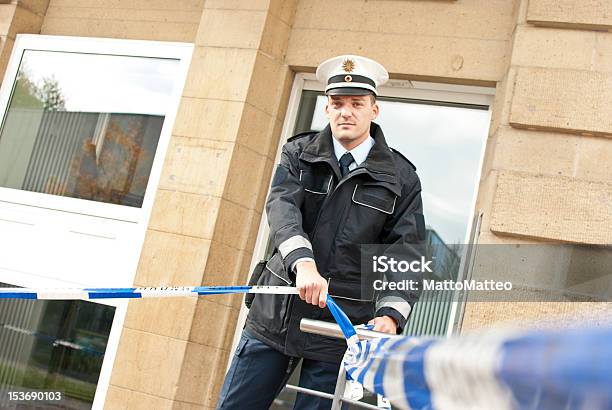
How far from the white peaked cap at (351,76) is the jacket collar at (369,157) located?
0.21 meters

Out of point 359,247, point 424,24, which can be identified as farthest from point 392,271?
point 424,24

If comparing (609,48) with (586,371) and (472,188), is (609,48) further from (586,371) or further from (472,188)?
(586,371)

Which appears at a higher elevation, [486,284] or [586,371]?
[486,284]

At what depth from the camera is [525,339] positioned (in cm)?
84

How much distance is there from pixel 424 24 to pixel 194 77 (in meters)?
1.74

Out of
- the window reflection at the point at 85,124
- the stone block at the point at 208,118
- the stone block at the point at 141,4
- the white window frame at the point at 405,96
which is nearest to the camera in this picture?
the white window frame at the point at 405,96

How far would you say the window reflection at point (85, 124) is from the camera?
252 inches

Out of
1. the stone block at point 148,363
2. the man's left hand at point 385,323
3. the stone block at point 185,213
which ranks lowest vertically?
the stone block at point 148,363

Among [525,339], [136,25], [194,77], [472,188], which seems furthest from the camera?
[136,25]

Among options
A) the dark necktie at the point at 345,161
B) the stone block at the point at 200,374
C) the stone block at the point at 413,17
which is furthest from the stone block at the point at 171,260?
the dark necktie at the point at 345,161

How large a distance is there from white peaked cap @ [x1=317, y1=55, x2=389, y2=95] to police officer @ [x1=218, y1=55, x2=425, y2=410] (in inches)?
0.7

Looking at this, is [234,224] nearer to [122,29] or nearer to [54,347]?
[54,347]

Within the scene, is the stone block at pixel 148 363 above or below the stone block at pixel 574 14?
below

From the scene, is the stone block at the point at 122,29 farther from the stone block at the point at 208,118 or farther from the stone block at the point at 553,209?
the stone block at the point at 553,209
